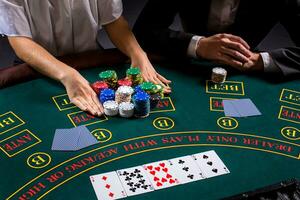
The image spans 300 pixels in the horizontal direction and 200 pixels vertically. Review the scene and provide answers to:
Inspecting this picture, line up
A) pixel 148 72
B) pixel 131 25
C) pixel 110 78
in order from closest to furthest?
pixel 110 78 → pixel 148 72 → pixel 131 25

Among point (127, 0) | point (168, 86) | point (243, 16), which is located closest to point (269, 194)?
point (168, 86)

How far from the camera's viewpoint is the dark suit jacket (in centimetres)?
210

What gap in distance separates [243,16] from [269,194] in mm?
1252

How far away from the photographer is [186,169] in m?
1.46

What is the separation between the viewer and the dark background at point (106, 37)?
353 centimetres

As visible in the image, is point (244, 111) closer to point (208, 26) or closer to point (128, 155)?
point (128, 155)

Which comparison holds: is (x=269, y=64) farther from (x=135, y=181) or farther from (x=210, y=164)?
(x=135, y=181)

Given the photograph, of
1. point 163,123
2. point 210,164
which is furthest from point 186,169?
point 163,123

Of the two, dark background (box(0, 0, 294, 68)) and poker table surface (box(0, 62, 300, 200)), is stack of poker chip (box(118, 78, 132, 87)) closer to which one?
poker table surface (box(0, 62, 300, 200))

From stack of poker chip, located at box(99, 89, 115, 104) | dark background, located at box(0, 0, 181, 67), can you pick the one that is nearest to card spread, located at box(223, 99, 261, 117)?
stack of poker chip, located at box(99, 89, 115, 104)

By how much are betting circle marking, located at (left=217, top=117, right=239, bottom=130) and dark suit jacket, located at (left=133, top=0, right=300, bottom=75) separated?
47 centimetres

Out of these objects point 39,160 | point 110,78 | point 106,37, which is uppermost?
point 110,78

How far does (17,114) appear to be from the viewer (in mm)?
1660

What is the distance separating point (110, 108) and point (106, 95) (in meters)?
0.09
